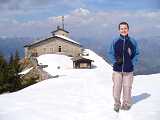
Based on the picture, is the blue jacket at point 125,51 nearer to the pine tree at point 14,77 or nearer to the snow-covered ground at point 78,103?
the snow-covered ground at point 78,103

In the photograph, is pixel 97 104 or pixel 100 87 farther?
pixel 100 87

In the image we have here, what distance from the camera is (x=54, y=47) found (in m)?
95.2

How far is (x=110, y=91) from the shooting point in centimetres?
1662

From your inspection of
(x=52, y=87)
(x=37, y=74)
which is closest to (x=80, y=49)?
(x=37, y=74)

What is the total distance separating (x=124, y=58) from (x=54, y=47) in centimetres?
8267

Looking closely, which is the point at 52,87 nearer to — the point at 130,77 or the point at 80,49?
the point at 130,77

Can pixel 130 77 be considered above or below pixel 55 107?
above

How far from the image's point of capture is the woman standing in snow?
1282 cm

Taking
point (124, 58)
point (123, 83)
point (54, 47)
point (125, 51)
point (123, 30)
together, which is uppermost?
point (123, 30)

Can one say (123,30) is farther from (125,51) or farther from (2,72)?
(2,72)

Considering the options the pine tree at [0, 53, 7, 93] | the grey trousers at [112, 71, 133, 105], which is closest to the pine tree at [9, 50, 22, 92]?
the pine tree at [0, 53, 7, 93]

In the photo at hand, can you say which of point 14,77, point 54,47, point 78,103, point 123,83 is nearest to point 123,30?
point 123,83

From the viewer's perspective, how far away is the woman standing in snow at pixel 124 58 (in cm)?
1282

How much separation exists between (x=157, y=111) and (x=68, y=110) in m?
2.72
